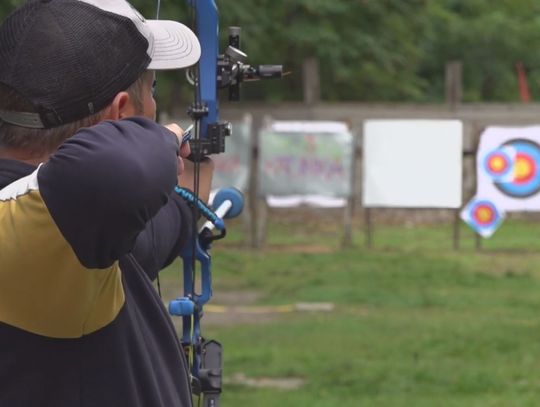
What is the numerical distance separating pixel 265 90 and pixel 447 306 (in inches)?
447

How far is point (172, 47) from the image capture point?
1.93 meters

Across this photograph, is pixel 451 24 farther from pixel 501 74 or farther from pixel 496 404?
pixel 496 404

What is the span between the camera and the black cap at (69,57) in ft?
5.72

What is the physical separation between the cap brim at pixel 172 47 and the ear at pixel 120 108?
0.24 feet

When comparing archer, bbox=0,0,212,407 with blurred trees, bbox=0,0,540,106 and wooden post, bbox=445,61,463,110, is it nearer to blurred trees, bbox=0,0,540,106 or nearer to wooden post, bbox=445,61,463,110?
blurred trees, bbox=0,0,540,106

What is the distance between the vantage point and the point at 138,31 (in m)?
1.82

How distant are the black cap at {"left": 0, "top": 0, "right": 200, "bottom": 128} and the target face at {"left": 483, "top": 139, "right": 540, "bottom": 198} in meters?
12.9

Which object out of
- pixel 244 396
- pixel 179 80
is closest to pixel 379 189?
pixel 179 80

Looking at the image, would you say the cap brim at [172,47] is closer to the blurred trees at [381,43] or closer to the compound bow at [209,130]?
the compound bow at [209,130]

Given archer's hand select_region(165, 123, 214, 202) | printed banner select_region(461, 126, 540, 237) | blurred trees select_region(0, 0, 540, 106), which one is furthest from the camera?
blurred trees select_region(0, 0, 540, 106)

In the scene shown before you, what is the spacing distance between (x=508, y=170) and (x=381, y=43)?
4.47 meters

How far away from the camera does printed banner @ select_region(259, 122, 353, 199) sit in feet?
47.3

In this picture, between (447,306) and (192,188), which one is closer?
(192,188)

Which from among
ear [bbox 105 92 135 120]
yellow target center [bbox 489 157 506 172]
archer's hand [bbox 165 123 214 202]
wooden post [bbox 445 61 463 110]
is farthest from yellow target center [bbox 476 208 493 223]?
ear [bbox 105 92 135 120]
